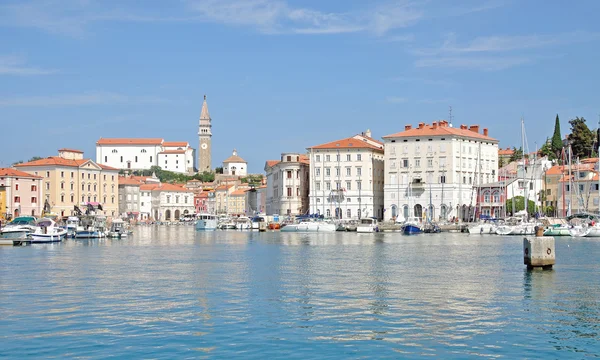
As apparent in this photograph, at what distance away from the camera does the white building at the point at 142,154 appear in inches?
7293

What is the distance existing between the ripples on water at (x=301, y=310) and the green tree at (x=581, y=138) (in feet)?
229

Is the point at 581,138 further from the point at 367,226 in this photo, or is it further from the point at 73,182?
the point at 73,182

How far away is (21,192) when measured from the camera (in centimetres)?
9825

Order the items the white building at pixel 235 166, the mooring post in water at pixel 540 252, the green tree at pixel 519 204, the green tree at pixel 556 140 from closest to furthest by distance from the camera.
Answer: the mooring post in water at pixel 540 252 < the green tree at pixel 519 204 < the green tree at pixel 556 140 < the white building at pixel 235 166

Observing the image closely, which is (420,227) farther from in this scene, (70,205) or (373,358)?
(373,358)

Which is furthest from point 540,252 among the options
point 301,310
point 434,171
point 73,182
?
point 73,182

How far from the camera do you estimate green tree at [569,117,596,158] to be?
328 feet

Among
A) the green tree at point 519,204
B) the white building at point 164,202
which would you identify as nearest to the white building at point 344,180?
the green tree at point 519,204

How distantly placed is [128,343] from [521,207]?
248 ft

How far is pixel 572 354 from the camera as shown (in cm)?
1519

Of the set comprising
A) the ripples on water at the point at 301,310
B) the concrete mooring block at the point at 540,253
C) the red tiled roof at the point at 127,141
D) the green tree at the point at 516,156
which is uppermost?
the red tiled roof at the point at 127,141

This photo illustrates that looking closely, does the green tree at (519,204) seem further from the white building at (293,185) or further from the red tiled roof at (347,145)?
the white building at (293,185)

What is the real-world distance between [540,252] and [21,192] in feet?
267

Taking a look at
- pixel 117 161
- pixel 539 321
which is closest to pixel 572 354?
pixel 539 321
